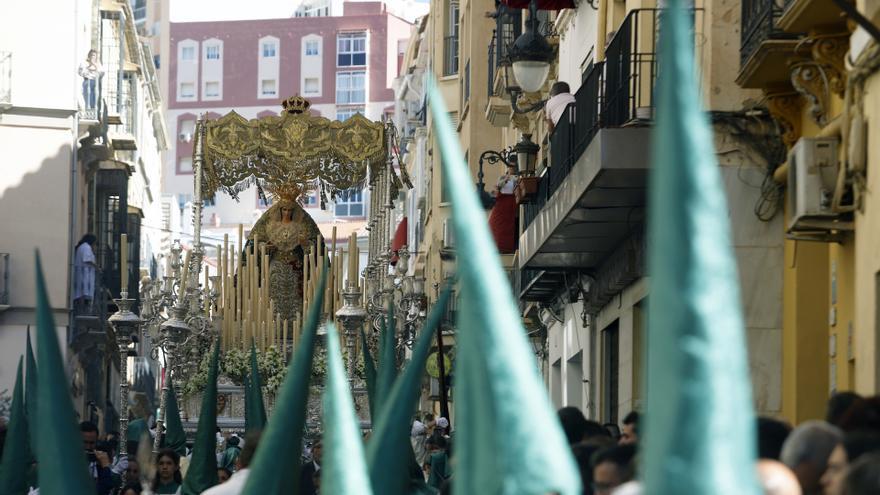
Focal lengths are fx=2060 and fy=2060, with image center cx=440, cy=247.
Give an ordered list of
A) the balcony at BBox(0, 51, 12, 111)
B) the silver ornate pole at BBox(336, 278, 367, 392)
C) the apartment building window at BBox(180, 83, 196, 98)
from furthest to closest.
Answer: the apartment building window at BBox(180, 83, 196, 98)
the balcony at BBox(0, 51, 12, 111)
the silver ornate pole at BBox(336, 278, 367, 392)

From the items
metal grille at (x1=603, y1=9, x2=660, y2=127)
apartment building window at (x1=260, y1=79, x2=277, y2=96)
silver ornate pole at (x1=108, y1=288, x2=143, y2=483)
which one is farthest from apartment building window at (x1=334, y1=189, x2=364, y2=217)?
Answer: metal grille at (x1=603, y1=9, x2=660, y2=127)

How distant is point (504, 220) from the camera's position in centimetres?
2694

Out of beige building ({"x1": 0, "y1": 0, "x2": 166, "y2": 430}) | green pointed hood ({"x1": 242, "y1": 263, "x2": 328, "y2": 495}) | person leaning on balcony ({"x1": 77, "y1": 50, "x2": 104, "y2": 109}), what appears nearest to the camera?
green pointed hood ({"x1": 242, "y1": 263, "x2": 328, "y2": 495})

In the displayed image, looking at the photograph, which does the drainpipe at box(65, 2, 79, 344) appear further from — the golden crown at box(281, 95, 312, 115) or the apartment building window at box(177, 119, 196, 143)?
the apartment building window at box(177, 119, 196, 143)

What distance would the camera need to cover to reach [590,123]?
1656 centimetres

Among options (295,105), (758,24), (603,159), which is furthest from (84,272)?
(758,24)

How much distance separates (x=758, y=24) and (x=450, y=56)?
2918 centimetres

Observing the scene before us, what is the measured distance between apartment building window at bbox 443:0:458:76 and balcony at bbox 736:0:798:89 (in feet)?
91.6

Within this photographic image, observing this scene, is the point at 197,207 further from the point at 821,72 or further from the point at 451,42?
the point at 451,42

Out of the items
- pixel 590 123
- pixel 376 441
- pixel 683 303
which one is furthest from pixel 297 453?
pixel 590 123

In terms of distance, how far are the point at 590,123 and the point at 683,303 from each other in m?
12.7

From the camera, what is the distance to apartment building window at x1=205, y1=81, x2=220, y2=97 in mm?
94438

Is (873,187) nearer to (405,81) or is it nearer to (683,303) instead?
(683,303)

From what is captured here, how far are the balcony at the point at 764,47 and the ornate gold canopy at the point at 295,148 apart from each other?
9320 millimetres
